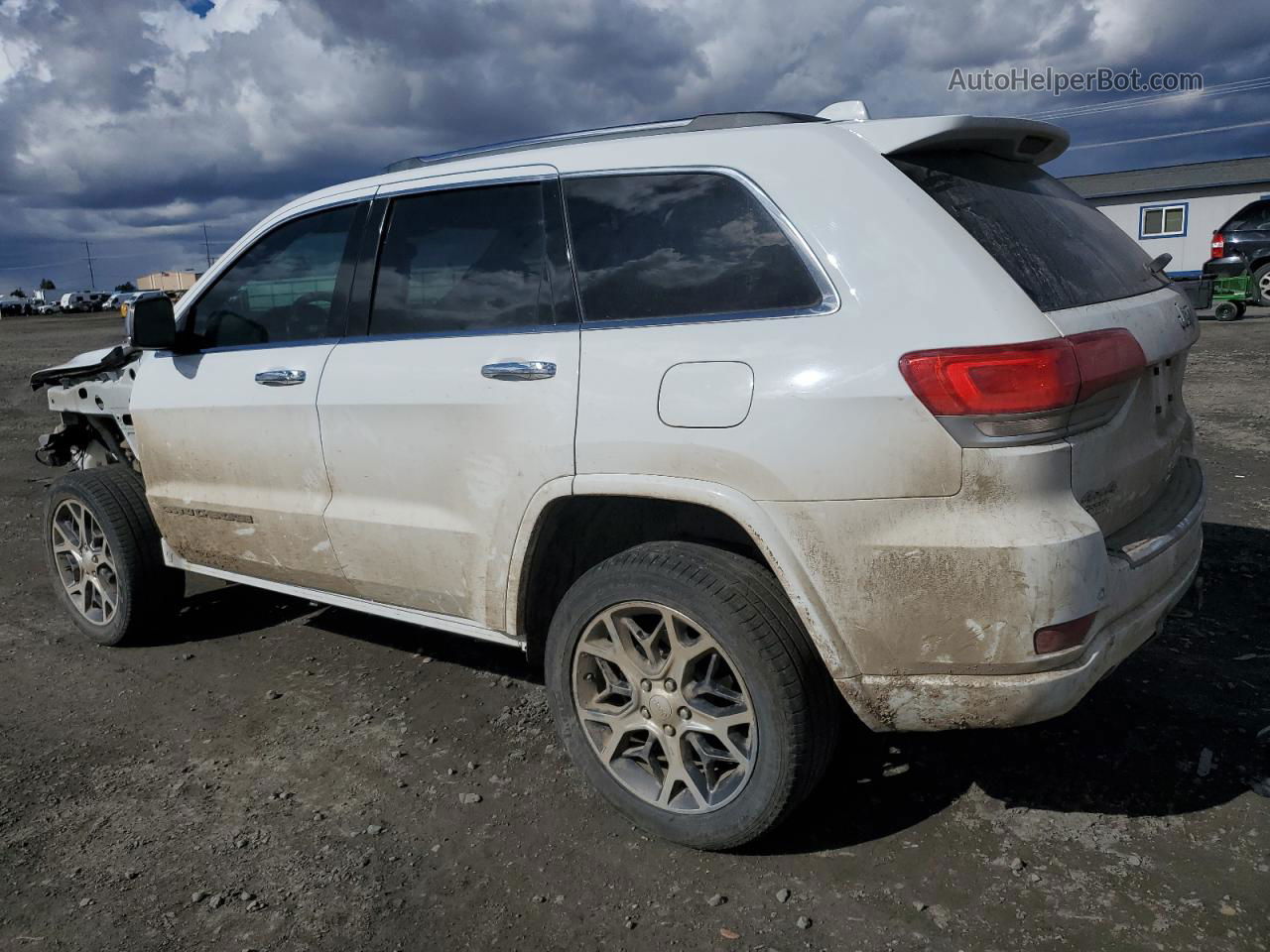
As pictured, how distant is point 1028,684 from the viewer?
238 cm

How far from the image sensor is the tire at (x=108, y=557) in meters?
4.45

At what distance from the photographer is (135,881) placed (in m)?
2.82

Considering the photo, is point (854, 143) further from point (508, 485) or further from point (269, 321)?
point (269, 321)

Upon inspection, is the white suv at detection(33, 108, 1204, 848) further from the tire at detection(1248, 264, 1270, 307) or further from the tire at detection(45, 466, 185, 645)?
the tire at detection(1248, 264, 1270, 307)

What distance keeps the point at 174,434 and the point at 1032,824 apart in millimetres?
3389

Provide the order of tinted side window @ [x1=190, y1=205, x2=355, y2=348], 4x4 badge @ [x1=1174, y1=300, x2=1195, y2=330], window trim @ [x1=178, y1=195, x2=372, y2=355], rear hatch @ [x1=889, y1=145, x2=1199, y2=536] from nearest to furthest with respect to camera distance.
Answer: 1. rear hatch @ [x1=889, y1=145, x2=1199, y2=536]
2. 4x4 badge @ [x1=1174, y1=300, x2=1195, y2=330]
3. window trim @ [x1=178, y1=195, x2=372, y2=355]
4. tinted side window @ [x1=190, y1=205, x2=355, y2=348]

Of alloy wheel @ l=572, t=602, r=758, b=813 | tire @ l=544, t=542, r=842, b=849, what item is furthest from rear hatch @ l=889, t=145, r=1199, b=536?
alloy wheel @ l=572, t=602, r=758, b=813

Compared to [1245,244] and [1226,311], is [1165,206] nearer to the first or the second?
[1245,244]

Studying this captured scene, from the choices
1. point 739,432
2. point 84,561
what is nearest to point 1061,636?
point 739,432

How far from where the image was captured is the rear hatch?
252 centimetres

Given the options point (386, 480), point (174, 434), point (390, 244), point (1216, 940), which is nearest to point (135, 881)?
point (386, 480)

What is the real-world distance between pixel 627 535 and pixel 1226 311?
17952 millimetres

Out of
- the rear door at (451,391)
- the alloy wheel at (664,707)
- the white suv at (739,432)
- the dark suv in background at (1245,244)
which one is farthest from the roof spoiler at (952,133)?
the dark suv in background at (1245,244)

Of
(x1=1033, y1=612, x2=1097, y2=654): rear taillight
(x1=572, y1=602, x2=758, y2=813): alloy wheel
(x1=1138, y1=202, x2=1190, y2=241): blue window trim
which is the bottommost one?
(x1=572, y1=602, x2=758, y2=813): alloy wheel
